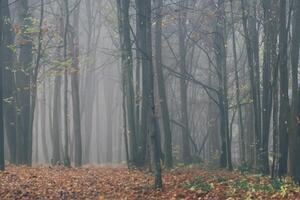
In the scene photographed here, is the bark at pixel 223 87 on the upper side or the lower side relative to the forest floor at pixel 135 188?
upper

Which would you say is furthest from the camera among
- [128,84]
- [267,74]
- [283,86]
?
[128,84]

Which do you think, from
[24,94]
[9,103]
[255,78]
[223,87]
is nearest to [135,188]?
[255,78]

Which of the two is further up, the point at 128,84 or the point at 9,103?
the point at 128,84

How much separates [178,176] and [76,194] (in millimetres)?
4774

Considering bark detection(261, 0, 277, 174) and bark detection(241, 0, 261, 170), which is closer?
bark detection(261, 0, 277, 174)

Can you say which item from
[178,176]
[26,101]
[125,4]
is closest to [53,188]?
[178,176]

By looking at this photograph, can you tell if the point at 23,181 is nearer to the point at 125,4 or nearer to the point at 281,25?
the point at 125,4

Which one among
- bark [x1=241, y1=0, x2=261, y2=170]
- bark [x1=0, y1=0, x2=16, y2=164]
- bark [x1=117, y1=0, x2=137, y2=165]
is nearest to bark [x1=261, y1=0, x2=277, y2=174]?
bark [x1=241, y1=0, x2=261, y2=170]

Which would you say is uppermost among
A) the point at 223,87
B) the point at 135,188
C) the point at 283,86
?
the point at 223,87

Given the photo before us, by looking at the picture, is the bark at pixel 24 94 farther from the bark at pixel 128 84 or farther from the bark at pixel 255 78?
the bark at pixel 255 78

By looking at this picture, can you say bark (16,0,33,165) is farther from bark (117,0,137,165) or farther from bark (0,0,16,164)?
bark (117,0,137,165)

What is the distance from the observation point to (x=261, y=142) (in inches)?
717

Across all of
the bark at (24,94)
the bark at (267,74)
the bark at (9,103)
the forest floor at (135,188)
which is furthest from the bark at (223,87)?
the bark at (9,103)

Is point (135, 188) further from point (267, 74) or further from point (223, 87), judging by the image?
point (223, 87)
